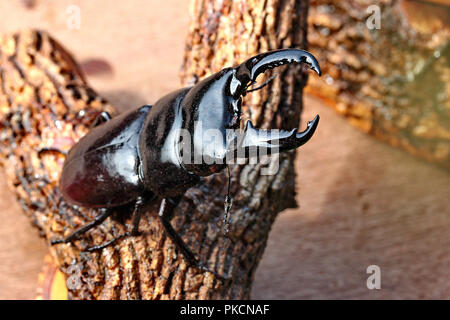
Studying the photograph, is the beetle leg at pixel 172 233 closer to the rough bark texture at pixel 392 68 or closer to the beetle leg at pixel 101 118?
the beetle leg at pixel 101 118

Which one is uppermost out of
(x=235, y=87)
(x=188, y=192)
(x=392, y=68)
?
(x=392, y=68)

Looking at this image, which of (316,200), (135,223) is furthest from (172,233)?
(316,200)

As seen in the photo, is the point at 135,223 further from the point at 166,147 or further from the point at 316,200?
the point at 316,200

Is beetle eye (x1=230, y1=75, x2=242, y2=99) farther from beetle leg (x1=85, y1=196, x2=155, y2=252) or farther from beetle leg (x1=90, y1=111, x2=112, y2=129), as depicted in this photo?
beetle leg (x1=90, y1=111, x2=112, y2=129)

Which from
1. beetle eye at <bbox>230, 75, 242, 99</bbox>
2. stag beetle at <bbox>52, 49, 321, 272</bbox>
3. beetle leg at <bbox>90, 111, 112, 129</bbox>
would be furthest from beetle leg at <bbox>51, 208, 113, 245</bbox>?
beetle eye at <bbox>230, 75, 242, 99</bbox>

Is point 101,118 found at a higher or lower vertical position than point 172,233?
higher
